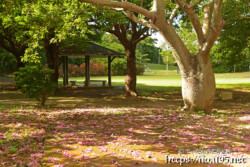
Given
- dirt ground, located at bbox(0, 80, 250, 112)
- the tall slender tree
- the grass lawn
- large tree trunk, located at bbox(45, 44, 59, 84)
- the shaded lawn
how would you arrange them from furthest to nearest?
the shaded lawn < large tree trunk, located at bbox(45, 44, 59, 84) < dirt ground, located at bbox(0, 80, 250, 112) < the tall slender tree < the grass lawn

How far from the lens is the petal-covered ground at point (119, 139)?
504cm

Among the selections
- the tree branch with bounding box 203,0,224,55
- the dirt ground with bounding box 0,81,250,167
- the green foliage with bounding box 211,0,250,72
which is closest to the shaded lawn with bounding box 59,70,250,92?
the green foliage with bounding box 211,0,250,72

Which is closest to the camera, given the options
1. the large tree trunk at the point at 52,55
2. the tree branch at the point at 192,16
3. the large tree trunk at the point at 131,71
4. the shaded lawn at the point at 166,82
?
the tree branch at the point at 192,16

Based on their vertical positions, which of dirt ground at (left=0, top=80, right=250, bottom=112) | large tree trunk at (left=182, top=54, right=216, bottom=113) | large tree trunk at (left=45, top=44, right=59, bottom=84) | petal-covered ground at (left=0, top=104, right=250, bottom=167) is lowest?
dirt ground at (left=0, top=80, right=250, bottom=112)

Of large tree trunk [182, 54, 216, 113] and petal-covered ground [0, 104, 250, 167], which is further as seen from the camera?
large tree trunk [182, 54, 216, 113]

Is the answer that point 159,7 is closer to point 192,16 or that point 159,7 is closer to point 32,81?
point 192,16

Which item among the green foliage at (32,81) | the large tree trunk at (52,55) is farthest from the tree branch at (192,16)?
the large tree trunk at (52,55)

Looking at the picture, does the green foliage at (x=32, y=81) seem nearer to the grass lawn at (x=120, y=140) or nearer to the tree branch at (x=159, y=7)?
the grass lawn at (x=120, y=140)

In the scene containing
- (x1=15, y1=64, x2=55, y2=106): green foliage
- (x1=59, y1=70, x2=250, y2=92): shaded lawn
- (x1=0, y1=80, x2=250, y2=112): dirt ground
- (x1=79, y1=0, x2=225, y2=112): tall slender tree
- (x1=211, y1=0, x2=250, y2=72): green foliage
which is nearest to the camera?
(x1=79, y1=0, x2=225, y2=112): tall slender tree

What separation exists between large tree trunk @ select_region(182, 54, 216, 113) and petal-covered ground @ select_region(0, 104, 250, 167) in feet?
2.78

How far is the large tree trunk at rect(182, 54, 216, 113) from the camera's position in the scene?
10078 mm

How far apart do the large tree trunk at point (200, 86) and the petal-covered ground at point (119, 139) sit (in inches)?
33.4

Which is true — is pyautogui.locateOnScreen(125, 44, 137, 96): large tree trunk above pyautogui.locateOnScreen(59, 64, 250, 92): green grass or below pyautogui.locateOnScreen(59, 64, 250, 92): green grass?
above

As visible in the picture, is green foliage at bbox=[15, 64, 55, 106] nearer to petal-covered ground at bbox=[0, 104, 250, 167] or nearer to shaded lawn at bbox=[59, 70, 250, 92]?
petal-covered ground at bbox=[0, 104, 250, 167]
